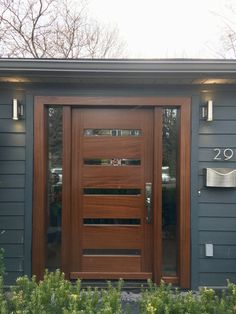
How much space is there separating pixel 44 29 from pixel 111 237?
36.0ft

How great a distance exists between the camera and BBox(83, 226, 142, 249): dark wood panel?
157 inches

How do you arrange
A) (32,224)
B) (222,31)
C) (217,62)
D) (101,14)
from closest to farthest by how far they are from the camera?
(217,62)
(32,224)
(222,31)
(101,14)

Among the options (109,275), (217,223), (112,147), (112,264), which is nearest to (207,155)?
(217,223)

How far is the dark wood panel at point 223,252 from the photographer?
3891 mm

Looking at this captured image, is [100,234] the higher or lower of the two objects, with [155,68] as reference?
lower

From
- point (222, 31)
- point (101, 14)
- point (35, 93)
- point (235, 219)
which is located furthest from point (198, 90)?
point (101, 14)

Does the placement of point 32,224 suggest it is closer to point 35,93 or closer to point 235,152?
point 35,93

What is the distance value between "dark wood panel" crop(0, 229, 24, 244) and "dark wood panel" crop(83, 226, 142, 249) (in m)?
0.68

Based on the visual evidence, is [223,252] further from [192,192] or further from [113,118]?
[113,118]

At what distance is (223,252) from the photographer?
12.8ft

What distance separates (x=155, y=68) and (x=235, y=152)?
1.28m

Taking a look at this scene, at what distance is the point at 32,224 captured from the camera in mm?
3877

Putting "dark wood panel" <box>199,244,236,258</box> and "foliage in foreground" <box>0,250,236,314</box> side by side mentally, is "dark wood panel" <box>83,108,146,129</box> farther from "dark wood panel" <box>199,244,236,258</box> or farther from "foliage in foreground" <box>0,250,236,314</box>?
"foliage in foreground" <box>0,250,236,314</box>

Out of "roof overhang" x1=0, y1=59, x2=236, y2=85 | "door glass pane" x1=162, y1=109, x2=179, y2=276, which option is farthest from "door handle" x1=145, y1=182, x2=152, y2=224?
"roof overhang" x1=0, y1=59, x2=236, y2=85
